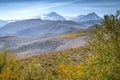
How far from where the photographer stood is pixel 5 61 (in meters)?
25.2

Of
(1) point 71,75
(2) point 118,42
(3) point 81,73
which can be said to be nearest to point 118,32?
(2) point 118,42

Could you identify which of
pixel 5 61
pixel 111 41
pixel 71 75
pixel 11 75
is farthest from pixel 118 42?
pixel 5 61

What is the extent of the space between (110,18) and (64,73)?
5.23 meters

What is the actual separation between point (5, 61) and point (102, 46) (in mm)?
11628

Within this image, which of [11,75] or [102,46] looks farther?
[11,75]

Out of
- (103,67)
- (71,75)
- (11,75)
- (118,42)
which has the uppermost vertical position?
(118,42)

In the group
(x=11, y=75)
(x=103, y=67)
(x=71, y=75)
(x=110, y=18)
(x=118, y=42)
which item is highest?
(x=110, y=18)

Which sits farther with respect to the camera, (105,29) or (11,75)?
(11,75)

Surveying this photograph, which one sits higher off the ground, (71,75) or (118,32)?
(118,32)

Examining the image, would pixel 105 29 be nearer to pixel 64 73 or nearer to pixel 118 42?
Answer: pixel 118 42

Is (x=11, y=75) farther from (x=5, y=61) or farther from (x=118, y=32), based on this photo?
(x=118, y=32)

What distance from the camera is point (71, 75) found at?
1870cm

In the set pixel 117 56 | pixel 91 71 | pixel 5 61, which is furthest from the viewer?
pixel 5 61

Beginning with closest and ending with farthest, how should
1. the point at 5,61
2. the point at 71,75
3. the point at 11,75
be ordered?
the point at 71,75, the point at 11,75, the point at 5,61
